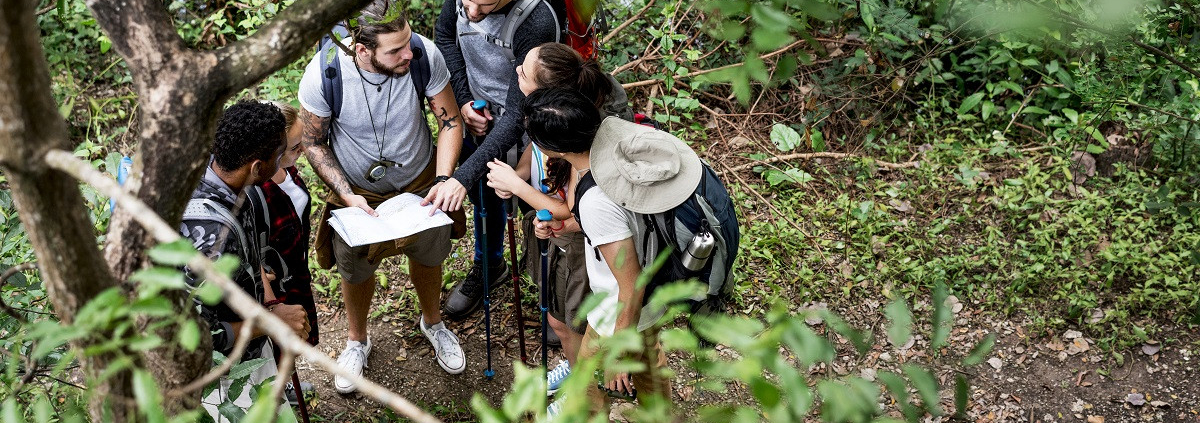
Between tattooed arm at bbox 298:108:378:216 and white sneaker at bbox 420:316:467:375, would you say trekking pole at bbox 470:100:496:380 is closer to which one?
white sneaker at bbox 420:316:467:375

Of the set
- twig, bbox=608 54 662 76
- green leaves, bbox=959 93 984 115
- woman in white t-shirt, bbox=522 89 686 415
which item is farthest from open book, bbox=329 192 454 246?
green leaves, bbox=959 93 984 115

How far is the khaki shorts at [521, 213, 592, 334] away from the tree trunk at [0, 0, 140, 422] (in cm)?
205

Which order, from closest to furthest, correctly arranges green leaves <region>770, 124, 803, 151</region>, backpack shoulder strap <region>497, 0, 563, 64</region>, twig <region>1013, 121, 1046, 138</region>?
backpack shoulder strap <region>497, 0, 563, 64</region> < green leaves <region>770, 124, 803, 151</region> < twig <region>1013, 121, 1046, 138</region>

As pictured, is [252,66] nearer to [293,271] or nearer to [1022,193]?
[293,271]

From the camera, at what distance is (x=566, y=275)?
346cm

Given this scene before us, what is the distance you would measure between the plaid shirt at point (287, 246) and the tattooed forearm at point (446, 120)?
0.70 meters

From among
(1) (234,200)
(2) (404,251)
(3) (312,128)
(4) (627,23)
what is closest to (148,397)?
(1) (234,200)

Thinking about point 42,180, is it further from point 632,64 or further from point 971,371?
point 632,64

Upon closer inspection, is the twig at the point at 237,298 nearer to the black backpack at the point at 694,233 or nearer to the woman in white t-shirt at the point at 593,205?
the woman in white t-shirt at the point at 593,205

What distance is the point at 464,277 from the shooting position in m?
4.75

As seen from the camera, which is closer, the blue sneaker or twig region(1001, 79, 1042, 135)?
the blue sneaker

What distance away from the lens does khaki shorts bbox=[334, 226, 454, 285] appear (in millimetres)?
3643

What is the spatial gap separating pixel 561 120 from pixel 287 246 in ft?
3.82

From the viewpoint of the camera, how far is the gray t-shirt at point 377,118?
338 centimetres
